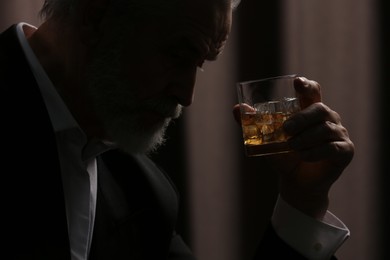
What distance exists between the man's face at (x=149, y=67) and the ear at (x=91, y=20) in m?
0.02

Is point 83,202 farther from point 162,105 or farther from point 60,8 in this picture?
point 60,8

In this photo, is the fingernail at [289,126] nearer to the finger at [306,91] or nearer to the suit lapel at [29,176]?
the finger at [306,91]

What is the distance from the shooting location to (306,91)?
109 centimetres

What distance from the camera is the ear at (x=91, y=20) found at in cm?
106

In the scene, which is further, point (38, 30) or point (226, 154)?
point (226, 154)

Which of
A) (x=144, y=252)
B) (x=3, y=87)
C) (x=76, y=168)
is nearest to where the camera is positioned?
(x=3, y=87)

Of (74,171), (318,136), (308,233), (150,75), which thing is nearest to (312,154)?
(318,136)

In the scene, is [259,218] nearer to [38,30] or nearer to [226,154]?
[226,154]

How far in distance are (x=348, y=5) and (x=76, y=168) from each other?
900mm

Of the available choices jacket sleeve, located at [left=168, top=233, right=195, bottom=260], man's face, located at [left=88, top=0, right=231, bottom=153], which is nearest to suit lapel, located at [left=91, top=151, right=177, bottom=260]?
jacket sleeve, located at [left=168, top=233, right=195, bottom=260]

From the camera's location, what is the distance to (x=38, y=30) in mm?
1138

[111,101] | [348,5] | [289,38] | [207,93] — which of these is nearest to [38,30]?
[111,101]

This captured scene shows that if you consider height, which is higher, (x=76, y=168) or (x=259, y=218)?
(x=76, y=168)

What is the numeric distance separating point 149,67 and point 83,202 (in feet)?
0.81
